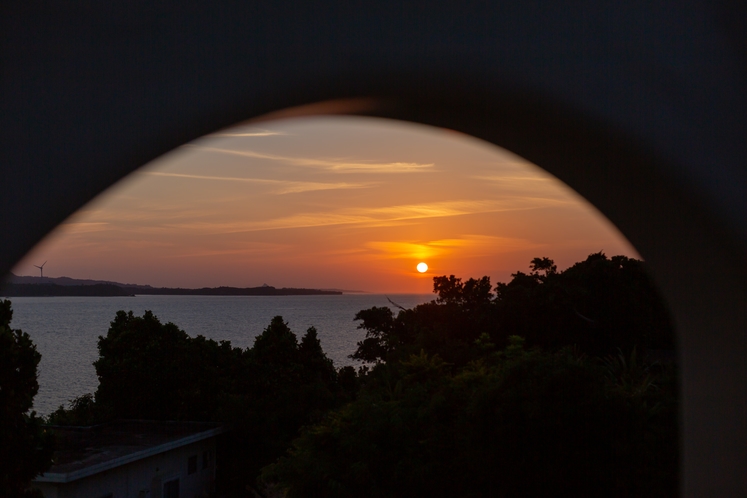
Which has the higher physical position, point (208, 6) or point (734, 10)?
point (734, 10)

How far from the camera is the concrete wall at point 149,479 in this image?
11.3m

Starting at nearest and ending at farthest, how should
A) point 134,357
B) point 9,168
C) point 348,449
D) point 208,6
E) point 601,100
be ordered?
1. point 9,168
2. point 208,6
3. point 601,100
4. point 348,449
5. point 134,357

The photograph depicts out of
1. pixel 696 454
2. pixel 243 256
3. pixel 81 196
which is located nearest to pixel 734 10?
pixel 696 454

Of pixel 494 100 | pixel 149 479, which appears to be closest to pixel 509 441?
pixel 494 100

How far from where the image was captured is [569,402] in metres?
7.28

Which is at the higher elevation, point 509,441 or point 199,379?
point 509,441

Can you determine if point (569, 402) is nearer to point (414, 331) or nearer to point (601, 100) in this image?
point (601, 100)

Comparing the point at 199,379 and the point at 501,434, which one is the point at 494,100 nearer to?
the point at 501,434

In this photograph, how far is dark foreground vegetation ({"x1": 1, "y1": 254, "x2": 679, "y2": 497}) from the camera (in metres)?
7.23

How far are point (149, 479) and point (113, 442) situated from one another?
1.09 metres

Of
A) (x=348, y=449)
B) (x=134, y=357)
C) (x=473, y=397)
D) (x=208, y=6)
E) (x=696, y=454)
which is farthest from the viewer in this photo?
(x=134, y=357)

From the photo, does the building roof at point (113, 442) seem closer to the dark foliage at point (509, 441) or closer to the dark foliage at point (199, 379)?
the dark foliage at point (199, 379)

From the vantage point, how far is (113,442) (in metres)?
13.7

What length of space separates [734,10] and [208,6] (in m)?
1.62
